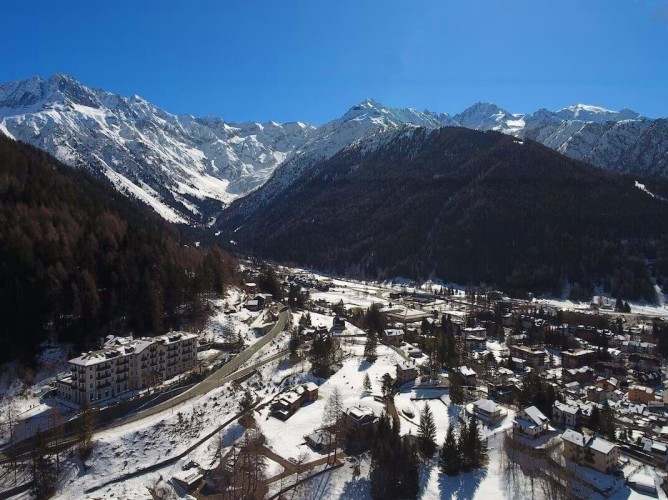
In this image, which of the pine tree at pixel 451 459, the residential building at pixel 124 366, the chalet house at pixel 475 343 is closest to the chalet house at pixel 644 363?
the chalet house at pixel 475 343

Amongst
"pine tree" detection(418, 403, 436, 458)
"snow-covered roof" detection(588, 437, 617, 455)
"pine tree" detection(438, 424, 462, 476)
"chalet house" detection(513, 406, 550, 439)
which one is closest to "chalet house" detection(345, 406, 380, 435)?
"pine tree" detection(418, 403, 436, 458)

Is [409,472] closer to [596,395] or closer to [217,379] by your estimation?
[217,379]

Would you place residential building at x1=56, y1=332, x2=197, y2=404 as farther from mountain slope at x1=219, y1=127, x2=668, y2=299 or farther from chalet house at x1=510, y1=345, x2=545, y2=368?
mountain slope at x1=219, y1=127, x2=668, y2=299

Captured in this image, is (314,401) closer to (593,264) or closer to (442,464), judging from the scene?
(442,464)

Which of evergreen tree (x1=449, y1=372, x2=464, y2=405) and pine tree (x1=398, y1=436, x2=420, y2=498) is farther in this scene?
evergreen tree (x1=449, y1=372, x2=464, y2=405)

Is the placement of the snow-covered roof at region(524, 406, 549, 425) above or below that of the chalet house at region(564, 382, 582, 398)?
above

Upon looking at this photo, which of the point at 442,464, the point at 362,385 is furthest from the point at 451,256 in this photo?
the point at 442,464

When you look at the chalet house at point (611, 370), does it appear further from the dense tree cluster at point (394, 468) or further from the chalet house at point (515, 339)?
the dense tree cluster at point (394, 468)
